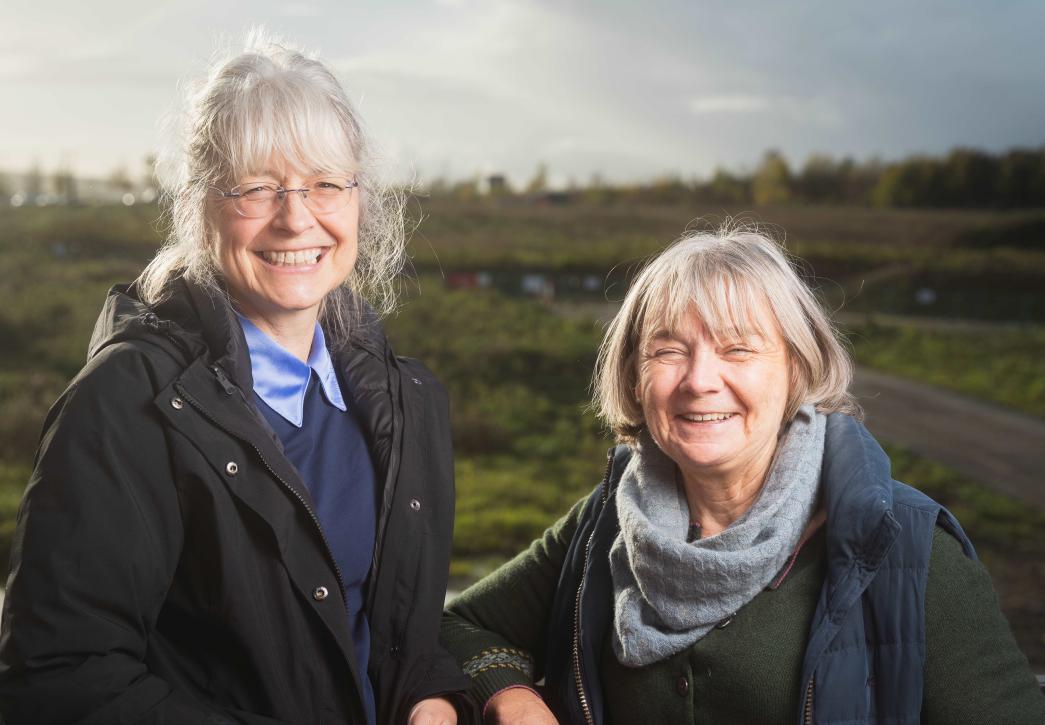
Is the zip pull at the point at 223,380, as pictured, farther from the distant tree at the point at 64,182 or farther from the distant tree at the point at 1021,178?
the distant tree at the point at 1021,178

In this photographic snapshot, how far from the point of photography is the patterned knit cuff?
65.8 inches

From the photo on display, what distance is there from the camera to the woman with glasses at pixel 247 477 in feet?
4.02

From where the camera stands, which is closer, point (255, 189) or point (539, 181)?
point (255, 189)

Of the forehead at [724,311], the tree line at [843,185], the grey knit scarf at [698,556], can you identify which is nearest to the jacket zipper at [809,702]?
the grey knit scarf at [698,556]

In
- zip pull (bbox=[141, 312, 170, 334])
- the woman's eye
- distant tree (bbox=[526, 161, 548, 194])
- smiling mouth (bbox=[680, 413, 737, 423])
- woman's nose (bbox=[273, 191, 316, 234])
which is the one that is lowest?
smiling mouth (bbox=[680, 413, 737, 423])

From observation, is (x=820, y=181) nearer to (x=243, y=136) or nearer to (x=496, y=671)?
(x=496, y=671)

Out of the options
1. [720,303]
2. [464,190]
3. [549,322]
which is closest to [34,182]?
[464,190]

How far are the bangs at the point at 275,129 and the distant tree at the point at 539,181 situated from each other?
554cm

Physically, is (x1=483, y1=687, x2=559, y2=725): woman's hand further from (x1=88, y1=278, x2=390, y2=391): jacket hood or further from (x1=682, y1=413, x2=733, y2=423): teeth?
(x1=88, y1=278, x2=390, y2=391): jacket hood

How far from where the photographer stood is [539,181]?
6980mm

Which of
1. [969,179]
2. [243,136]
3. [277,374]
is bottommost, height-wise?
[277,374]

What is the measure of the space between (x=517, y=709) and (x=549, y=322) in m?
5.48

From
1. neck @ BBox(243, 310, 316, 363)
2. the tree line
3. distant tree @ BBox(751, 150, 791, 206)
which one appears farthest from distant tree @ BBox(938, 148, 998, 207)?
neck @ BBox(243, 310, 316, 363)

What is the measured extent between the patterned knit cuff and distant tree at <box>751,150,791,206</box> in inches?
222
